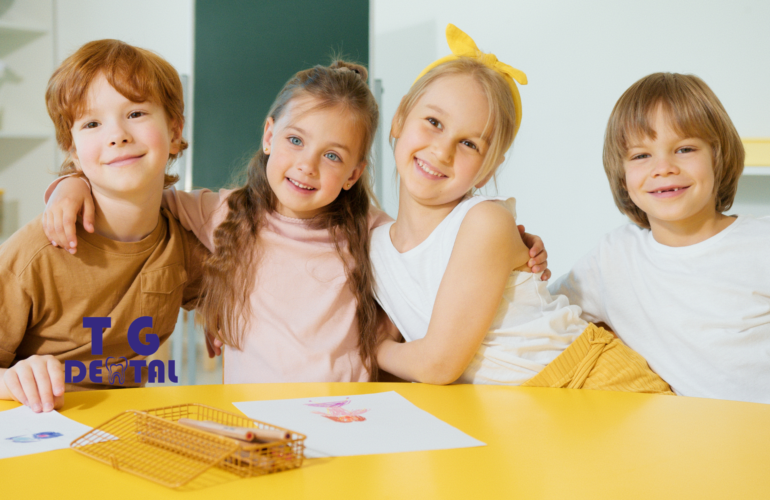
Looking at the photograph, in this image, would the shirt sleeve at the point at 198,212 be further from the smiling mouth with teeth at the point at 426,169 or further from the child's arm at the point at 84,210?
the smiling mouth with teeth at the point at 426,169

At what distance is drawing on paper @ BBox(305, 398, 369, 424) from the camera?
2.55 ft

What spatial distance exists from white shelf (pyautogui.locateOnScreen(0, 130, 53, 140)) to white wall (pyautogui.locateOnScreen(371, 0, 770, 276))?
138 cm

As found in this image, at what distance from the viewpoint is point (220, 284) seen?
1.24m

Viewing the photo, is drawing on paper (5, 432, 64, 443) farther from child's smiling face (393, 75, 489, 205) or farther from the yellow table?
child's smiling face (393, 75, 489, 205)

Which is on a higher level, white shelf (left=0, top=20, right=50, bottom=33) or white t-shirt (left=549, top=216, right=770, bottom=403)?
white shelf (left=0, top=20, right=50, bottom=33)

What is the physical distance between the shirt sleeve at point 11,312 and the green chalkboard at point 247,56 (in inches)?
50.8

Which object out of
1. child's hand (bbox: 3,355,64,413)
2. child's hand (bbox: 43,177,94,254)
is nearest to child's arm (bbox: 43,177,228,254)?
child's hand (bbox: 43,177,94,254)

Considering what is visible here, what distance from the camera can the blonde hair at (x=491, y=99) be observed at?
3.97 ft

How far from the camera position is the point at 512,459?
25.6 inches

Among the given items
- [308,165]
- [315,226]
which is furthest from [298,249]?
[308,165]

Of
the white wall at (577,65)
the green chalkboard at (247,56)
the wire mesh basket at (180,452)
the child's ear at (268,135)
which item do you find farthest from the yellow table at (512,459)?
the white wall at (577,65)

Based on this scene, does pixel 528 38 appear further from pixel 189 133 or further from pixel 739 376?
pixel 739 376

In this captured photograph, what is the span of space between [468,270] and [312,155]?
40 cm

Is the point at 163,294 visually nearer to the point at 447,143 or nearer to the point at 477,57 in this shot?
the point at 447,143
